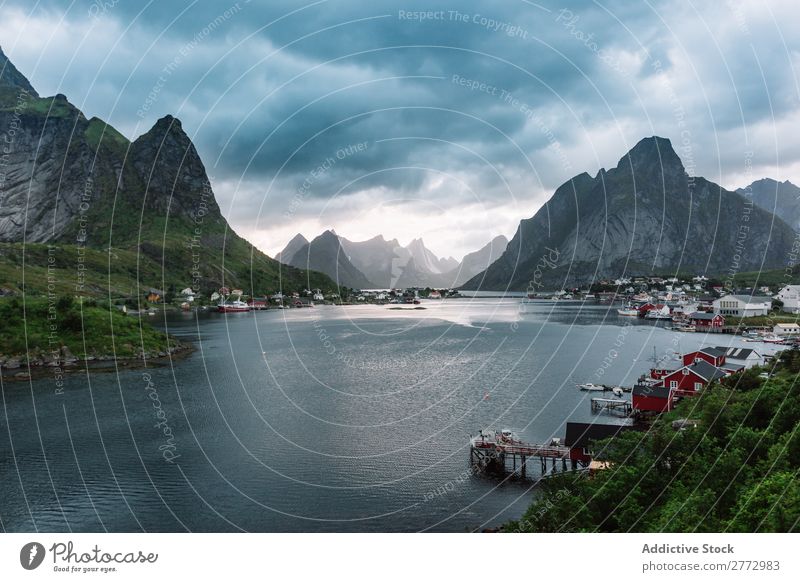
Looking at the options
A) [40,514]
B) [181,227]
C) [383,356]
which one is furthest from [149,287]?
[40,514]

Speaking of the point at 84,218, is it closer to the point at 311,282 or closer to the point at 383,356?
the point at 311,282

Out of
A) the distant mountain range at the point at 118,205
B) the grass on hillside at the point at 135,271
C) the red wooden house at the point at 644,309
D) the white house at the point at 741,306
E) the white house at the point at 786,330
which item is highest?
the distant mountain range at the point at 118,205

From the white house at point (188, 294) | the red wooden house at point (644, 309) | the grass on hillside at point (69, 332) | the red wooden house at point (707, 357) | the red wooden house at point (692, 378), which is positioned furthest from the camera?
the white house at point (188, 294)

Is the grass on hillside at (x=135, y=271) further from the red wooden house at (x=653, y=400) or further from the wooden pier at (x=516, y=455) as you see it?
the red wooden house at (x=653, y=400)

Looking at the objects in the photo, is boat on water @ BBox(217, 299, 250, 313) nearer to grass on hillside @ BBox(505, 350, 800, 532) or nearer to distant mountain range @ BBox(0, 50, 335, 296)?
distant mountain range @ BBox(0, 50, 335, 296)

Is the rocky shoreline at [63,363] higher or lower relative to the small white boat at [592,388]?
lower

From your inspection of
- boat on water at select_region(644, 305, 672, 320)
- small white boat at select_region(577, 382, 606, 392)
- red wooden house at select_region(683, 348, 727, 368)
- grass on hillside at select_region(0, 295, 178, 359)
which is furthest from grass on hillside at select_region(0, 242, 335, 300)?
boat on water at select_region(644, 305, 672, 320)

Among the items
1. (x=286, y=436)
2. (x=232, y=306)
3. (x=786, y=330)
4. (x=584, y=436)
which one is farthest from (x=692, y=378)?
(x=232, y=306)

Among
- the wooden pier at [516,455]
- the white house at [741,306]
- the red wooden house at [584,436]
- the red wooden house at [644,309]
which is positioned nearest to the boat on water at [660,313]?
the red wooden house at [644,309]
